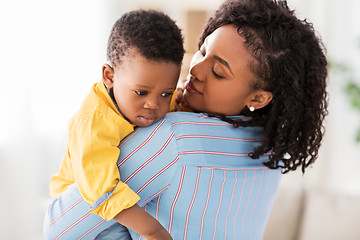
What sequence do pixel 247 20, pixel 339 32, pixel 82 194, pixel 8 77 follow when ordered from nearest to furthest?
pixel 82 194 < pixel 247 20 < pixel 8 77 < pixel 339 32

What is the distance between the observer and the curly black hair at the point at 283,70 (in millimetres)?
1062

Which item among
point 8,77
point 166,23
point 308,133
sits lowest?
point 8,77

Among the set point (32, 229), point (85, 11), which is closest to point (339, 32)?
point (85, 11)

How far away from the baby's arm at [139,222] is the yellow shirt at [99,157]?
0.09 ft

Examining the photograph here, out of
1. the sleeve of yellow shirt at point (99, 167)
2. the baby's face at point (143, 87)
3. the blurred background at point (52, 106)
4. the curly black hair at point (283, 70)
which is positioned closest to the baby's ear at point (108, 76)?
the baby's face at point (143, 87)

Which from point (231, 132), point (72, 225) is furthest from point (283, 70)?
point (72, 225)

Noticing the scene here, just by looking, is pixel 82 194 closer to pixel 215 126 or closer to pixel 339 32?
pixel 215 126

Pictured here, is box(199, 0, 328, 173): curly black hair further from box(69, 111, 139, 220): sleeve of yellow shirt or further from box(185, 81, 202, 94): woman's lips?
box(69, 111, 139, 220): sleeve of yellow shirt

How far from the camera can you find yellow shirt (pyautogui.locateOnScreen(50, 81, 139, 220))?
0.90 meters

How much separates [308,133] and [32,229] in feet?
7.23

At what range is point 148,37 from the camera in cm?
93

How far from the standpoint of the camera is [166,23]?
3.17 feet

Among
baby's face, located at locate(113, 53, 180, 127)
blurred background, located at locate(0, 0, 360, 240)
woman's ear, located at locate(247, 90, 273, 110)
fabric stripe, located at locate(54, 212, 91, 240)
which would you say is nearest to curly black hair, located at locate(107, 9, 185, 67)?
baby's face, located at locate(113, 53, 180, 127)

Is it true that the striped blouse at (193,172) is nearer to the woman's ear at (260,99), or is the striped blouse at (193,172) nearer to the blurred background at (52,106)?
the woman's ear at (260,99)
